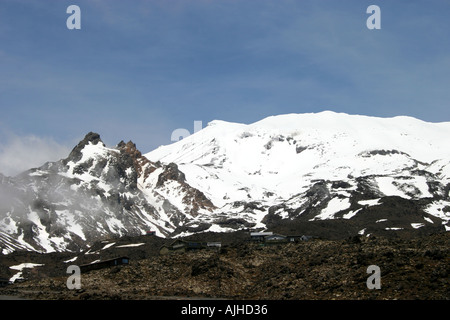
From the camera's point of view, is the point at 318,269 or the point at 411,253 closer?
the point at 411,253

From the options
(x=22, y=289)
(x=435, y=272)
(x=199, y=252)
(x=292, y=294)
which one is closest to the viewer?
(x=435, y=272)

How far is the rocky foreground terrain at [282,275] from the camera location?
206 feet

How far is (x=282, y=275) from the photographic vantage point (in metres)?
80.8

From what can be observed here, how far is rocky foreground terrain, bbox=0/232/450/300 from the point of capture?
62.9 m
